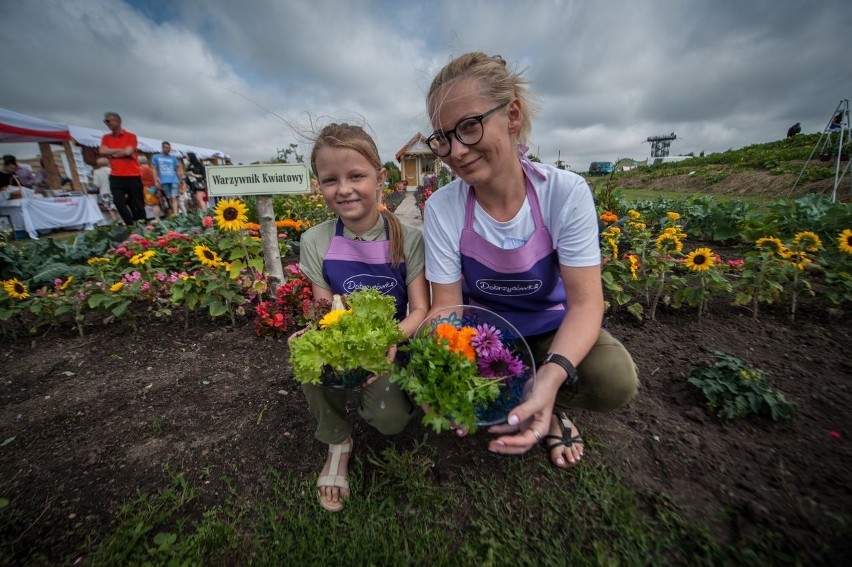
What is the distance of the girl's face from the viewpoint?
1.65 meters

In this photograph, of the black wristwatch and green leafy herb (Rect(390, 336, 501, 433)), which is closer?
green leafy herb (Rect(390, 336, 501, 433))

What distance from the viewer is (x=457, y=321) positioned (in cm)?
143

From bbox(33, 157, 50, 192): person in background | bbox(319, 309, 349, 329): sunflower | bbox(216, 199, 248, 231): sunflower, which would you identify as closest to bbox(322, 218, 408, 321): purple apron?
bbox(319, 309, 349, 329): sunflower

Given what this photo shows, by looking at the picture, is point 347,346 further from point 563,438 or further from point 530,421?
point 563,438

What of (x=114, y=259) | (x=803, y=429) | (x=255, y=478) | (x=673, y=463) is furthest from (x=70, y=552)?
(x=114, y=259)

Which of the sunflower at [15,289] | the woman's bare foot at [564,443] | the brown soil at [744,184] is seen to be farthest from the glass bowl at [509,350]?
the brown soil at [744,184]

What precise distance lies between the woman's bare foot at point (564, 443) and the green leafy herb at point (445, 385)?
69 cm

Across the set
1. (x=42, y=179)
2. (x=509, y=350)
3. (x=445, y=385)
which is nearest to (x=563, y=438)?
(x=509, y=350)

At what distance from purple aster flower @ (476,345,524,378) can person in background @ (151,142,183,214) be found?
10.0 m

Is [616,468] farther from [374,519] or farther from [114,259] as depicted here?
[114,259]

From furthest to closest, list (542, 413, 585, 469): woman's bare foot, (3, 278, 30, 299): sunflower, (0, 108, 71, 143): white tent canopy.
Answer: (0, 108, 71, 143): white tent canopy, (3, 278, 30, 299): sunflower, (542, 413, 585, 469): woman's bare foot

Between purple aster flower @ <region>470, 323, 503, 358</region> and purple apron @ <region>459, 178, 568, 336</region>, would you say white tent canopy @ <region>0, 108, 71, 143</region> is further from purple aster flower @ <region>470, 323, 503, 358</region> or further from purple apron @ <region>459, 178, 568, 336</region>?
purple aster flower @ <region>470, 323, 503, 358</region>

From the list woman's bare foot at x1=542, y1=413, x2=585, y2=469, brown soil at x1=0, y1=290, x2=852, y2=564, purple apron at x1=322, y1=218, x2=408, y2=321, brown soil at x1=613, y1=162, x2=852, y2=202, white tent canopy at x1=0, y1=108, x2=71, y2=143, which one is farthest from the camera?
brown soil at x1=613, y1=162, x2=852, y2=202

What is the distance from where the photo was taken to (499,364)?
1.28 meters
